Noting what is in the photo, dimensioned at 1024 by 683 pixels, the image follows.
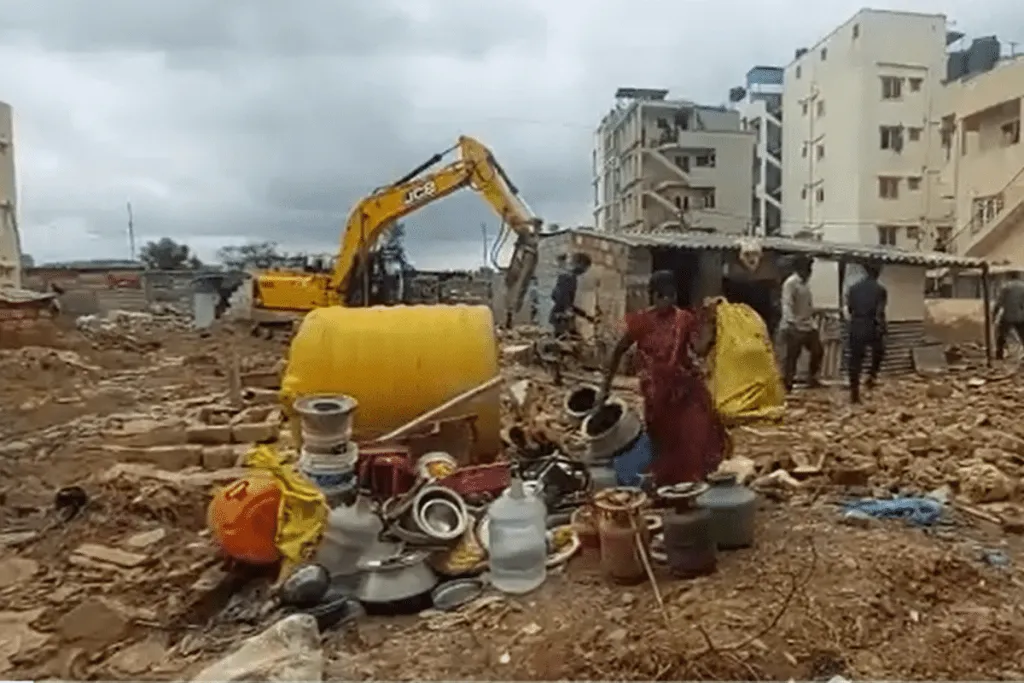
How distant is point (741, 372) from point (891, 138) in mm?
35285

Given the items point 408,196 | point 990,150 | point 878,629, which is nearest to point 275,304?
point 408,196

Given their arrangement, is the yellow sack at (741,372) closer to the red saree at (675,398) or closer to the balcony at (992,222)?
the red saree at (675,398)

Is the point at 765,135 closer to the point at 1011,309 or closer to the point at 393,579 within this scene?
the point at 1011,309

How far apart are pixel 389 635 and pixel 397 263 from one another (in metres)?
15.5

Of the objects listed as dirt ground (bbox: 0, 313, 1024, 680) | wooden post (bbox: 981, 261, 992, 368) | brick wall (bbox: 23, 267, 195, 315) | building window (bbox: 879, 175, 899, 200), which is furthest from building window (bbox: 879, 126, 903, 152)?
dirt ground (bbox: 0, 313, 1024, 680)

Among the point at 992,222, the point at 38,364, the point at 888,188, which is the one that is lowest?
the point at 38,364

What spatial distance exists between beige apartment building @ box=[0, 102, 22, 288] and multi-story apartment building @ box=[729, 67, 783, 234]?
96.3 ft

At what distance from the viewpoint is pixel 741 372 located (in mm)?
5254

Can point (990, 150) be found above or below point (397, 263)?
above

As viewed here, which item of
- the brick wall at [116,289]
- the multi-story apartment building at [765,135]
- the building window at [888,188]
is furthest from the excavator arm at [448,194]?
the multi-story apartment building at [765,135]

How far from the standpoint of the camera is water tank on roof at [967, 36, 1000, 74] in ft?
136

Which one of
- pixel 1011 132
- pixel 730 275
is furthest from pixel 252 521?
pixel 1011 132

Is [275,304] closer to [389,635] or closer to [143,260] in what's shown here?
[389,635]

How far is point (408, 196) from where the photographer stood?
16.6 meters
